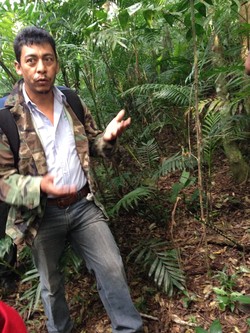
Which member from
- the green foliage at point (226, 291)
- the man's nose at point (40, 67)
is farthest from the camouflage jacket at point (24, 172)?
the green foliage at point (226, 291)

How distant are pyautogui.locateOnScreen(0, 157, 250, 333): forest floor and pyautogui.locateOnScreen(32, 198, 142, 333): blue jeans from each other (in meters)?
0.45

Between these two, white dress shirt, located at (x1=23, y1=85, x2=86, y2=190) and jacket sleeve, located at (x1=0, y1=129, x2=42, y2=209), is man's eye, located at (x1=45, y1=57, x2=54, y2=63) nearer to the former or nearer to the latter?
white dress shirt, located at (x1=23, y1=85, x2=86, y2=190)

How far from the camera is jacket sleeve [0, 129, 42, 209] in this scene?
1.82 m

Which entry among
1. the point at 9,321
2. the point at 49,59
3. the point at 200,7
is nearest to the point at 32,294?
the point at 9,321

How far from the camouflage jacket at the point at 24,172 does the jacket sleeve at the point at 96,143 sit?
128 millimetres

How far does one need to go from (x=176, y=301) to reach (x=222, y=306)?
37 centimetres

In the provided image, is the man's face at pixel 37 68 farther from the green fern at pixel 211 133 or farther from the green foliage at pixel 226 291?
the green foliage at pixel 226 291

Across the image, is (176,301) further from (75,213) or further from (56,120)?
(56,120)

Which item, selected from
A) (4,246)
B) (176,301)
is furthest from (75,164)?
(176,301)

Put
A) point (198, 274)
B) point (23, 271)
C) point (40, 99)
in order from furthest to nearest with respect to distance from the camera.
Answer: point (23, 271) < point (198, 274) < point (40, 99)

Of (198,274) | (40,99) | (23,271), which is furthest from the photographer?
(23,271)

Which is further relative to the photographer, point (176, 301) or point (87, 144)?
point (176, 301)

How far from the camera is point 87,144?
87.4 inches

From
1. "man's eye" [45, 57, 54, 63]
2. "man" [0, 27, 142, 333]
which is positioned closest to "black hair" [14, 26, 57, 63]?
"man" [0, 27, 142, 333]
